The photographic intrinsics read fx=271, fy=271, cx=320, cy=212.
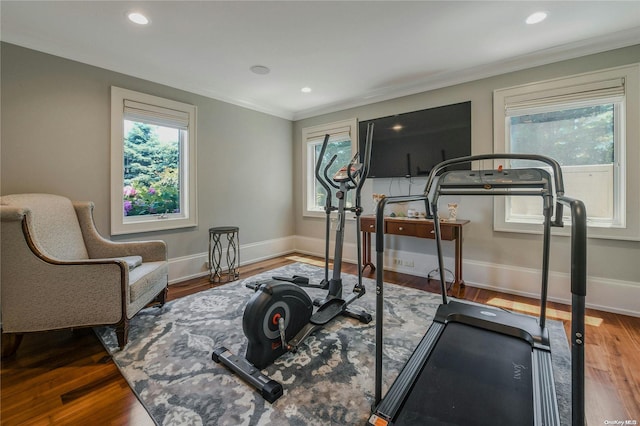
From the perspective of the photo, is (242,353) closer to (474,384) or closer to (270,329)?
(270,329)

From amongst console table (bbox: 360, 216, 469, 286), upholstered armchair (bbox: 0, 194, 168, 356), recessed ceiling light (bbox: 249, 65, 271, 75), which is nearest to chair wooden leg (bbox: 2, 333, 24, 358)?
upholstered armchair (bbox: 0, 194, 168, 356)

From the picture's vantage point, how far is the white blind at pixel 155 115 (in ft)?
9.89

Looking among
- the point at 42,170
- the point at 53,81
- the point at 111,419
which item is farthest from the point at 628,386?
the point at 53,81

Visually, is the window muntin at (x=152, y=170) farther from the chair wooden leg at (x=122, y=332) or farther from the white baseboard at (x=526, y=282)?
the white baseboard at (x=526, y=282)

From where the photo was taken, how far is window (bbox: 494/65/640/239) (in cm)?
248

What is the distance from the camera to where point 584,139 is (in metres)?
2.72

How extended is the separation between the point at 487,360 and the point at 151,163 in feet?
12.4

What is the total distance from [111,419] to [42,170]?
2.38 m

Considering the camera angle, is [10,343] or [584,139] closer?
[10,343]

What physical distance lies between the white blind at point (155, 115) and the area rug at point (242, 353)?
6.98 feet

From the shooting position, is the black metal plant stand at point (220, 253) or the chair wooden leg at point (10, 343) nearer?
the chair wooden leg at point (10, 343)

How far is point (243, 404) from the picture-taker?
1.42 metres

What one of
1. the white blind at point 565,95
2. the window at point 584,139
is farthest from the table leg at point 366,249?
the white blind at point 565,95

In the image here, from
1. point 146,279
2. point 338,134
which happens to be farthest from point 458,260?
point 146,279
